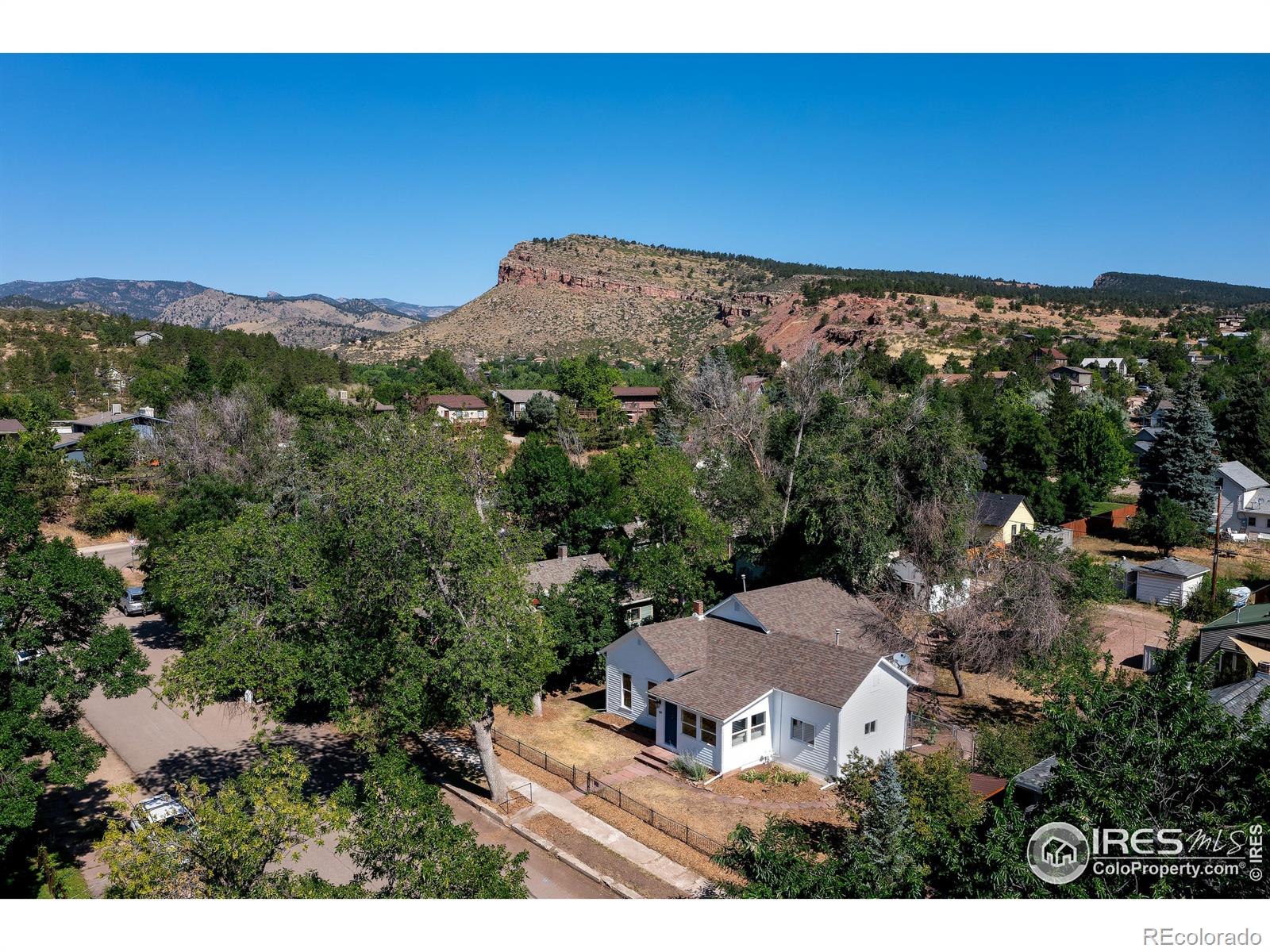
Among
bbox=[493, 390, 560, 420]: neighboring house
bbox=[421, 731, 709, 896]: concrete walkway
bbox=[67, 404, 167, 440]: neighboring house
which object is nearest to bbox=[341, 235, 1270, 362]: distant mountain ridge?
bbox=[493, 390, 560, 420]: neighboring house

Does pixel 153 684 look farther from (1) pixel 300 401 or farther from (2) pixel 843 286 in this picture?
(2) pixel 843 286

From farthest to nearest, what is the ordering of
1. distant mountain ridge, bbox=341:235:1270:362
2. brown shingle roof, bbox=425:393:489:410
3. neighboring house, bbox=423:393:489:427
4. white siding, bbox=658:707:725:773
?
distant mountain ridge, bbox=341:235:1270:362 → brown shingle roof, bbox=425:393:489:410 → neighboring house, bbox=423:393:489:427 → white siding, bbox=658:707:725:773

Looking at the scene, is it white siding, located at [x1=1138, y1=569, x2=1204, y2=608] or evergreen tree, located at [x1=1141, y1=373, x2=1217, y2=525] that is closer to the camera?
white siding, located at [x1=1138, y1=569, x2=1204, y2=608]

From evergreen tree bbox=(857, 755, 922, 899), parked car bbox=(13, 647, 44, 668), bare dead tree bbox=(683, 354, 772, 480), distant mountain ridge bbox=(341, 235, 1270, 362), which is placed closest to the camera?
evergreen tree bbox=(857, 755, 922, 899)

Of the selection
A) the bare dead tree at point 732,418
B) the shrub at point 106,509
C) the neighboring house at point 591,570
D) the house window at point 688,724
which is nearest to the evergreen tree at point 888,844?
the house window at point 688,724

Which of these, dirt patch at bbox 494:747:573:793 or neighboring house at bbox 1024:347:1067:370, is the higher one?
neighboring house at bbox 1024:347:1067:370

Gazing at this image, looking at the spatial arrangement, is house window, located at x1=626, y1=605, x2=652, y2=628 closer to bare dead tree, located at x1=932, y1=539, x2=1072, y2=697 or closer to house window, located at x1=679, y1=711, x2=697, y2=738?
house window, located at x1=679, y1=711, x2=697, y2=738

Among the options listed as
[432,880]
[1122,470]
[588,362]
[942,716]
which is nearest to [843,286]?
[588,362]
